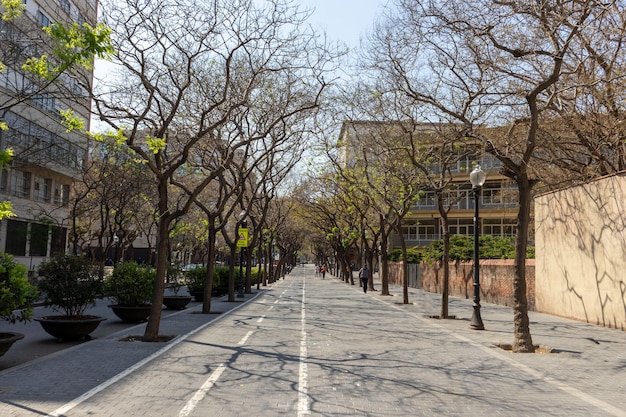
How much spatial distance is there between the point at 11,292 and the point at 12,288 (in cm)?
12

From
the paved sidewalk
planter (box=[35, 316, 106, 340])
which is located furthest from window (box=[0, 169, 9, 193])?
planter (box=[35, 316, 106, 340])

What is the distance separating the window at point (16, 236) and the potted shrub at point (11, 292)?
26360 millimetres

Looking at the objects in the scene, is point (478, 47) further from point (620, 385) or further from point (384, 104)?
point (620, 385)

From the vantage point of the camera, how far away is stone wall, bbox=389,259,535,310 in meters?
21.2

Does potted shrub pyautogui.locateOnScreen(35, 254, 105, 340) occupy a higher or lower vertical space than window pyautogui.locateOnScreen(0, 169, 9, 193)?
lower

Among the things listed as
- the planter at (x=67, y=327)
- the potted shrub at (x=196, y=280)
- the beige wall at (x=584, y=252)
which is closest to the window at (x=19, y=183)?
the potted shrub at (x=196, y=280)

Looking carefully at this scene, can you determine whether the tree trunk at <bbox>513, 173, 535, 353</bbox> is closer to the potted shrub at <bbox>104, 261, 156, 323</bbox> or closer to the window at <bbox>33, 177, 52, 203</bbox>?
the potted shrub at <bbox>104, 261, 156, 323</bbox>

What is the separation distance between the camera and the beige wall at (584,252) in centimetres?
1428

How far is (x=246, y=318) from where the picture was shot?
17.5 m

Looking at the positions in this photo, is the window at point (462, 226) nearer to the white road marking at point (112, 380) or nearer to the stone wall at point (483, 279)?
the stone wall at point (483, 279)

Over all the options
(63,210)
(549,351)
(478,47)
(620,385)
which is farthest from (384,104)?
(63,210)

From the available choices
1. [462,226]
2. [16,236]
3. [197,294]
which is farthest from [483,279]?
[462,226]

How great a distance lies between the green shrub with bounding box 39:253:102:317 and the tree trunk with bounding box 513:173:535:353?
9.39 meters

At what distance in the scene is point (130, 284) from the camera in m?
15.2
